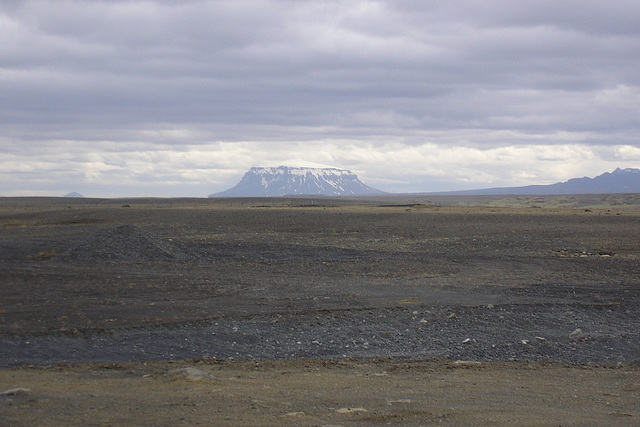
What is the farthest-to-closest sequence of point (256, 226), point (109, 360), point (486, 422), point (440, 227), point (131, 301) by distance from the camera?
point (256, 226) < point (440, 227) < point (131, 301) < point (109, 360) < point (486, 422)

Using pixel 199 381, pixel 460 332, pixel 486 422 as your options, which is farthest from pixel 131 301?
pixel 486 422

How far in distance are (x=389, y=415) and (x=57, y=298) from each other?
34.4ft

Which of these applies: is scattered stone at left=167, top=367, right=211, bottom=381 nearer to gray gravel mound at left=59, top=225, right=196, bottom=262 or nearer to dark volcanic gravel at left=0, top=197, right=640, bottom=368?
dark volcanic gravel at left=0, top=197, right=640, bottom=368

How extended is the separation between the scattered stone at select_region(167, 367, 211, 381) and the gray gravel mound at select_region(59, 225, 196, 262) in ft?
44.1

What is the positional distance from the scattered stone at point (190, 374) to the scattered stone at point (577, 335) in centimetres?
735

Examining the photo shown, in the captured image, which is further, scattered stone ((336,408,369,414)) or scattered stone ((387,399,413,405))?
scattered stone ((387,399,413,405))

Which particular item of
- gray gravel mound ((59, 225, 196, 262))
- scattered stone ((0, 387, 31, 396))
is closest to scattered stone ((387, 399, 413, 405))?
scattered stone ((0, 387, 31, 396))

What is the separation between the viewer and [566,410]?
761 centimetres

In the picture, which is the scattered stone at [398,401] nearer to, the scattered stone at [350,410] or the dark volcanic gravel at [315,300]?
the scattered stone at [350,410]

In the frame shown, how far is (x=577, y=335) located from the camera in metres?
12.1

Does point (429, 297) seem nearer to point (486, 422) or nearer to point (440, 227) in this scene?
point (486, 422)

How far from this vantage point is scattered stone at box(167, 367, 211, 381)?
8.70 meters

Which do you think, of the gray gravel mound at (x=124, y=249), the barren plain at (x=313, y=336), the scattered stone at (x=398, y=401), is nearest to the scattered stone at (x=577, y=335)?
the barren plain at (x=313, y=336)

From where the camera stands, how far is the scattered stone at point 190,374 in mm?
8703
